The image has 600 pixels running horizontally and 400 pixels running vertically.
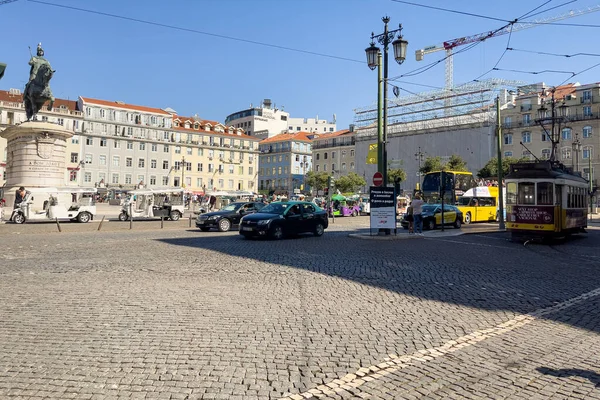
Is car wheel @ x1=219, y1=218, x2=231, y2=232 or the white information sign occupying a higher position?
the white information sign

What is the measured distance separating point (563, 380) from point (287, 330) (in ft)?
9.38

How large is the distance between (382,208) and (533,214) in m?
5.86

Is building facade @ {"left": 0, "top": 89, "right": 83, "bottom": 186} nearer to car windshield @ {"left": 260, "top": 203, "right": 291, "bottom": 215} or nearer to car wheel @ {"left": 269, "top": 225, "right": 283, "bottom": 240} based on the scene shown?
car windshield @ {"left": 260, "top": 203, "right": 291, "bottom": 215}

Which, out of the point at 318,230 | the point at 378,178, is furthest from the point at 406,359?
the point at 318,230

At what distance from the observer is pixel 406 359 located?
4637 millimetres

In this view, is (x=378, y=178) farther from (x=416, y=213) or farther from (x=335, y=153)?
(x=335, y=153)

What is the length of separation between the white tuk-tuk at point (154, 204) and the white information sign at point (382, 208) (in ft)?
57.0

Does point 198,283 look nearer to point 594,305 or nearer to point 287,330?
point 287,330

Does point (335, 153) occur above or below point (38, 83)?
above

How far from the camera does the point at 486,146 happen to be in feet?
251

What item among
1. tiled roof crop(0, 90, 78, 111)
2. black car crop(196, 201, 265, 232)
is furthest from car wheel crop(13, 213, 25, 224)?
tiled roof crop(0, 90, 78, 111)

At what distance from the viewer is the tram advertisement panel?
58.5ft

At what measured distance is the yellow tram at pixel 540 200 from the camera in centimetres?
1789

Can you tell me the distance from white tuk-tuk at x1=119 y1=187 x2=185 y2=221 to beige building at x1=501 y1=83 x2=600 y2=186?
2121 inches
